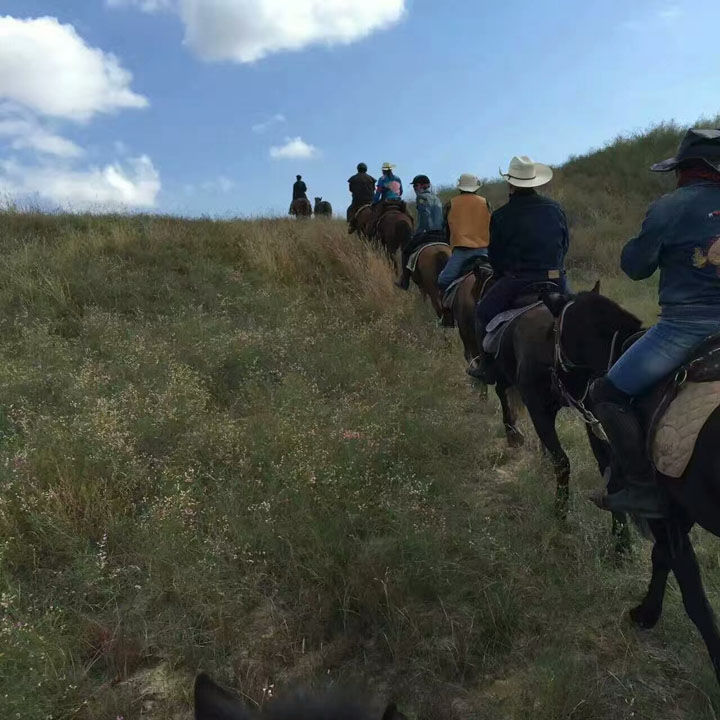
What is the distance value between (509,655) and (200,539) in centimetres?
202

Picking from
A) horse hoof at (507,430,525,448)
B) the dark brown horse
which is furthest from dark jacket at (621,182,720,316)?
the dark brown horse

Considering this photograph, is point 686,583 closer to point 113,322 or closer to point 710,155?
point 710,155

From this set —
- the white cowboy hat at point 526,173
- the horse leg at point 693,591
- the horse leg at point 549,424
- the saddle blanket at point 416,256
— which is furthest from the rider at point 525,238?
the saddle blanket at point 416,256

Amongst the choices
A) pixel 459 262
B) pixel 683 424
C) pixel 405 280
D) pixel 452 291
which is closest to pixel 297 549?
pixel 683 424

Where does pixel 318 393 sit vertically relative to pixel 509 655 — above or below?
above

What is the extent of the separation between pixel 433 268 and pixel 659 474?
20.5ft

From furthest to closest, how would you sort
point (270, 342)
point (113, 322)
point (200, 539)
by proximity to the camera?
point (113, 322), point (270, 342), point (200, 539)

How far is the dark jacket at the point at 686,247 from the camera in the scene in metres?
2.37

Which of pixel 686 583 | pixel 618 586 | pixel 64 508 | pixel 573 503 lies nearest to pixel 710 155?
pixel 686 583

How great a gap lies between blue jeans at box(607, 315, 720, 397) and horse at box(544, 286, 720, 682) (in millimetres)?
126

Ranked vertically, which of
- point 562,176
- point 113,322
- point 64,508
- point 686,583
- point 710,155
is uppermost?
point 562,176

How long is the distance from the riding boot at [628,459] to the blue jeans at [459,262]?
14.0ft

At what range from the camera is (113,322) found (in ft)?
26.0

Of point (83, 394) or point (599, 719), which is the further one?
point (83, 394)
